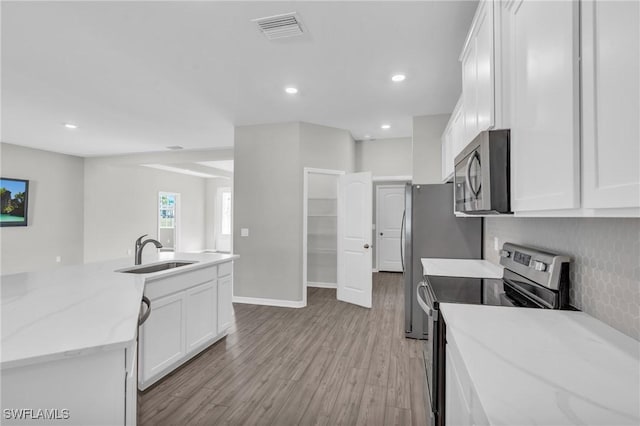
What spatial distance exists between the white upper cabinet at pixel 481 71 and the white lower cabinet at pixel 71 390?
1.81 meters

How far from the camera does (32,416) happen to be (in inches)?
34.4

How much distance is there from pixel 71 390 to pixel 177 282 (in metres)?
1.58

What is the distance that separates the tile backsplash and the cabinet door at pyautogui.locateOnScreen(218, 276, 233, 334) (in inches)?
108

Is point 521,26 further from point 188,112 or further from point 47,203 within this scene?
point 47,203

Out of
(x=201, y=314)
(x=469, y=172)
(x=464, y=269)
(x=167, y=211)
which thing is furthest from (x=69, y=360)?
(x=167, y=211)

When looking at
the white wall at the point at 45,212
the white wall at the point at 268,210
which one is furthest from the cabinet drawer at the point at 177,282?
the white wall at the point at 45,212

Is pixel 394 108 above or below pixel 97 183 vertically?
above

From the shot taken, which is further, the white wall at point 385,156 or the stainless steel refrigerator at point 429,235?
the white wall at point 385,156

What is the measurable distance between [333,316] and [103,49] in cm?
374

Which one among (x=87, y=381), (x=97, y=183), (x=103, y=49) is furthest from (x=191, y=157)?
(x=87, y=381)

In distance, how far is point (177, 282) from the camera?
2.46m

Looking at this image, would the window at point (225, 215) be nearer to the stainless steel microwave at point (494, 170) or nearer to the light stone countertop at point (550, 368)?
the stainless steel microwave at point (494, 170)

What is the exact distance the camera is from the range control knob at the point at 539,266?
1.43 metres

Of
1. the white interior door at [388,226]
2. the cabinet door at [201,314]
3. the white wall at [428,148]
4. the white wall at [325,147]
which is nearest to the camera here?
the cabinet door at [201,314]
